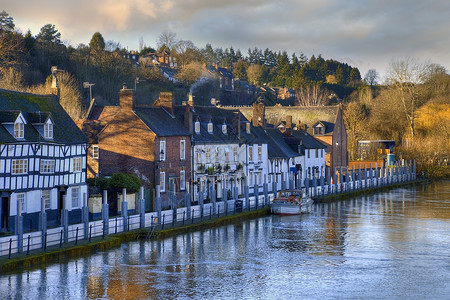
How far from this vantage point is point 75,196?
133ft

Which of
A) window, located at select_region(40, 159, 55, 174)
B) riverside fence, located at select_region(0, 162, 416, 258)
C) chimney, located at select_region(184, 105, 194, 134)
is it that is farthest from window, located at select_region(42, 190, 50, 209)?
chimney, located at select_region(184, 105, 194, 134)

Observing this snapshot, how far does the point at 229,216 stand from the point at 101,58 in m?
61.9

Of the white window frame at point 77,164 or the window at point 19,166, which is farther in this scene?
the white window frame at point 77,164

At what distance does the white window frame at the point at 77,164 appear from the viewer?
134 feet

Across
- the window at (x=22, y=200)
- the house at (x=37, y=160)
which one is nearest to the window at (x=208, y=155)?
the house at (x=37, y=160)

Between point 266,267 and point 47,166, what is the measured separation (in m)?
15.0

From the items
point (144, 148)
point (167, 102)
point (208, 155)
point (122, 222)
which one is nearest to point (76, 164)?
point (122, 222)

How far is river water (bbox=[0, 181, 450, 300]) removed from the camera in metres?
25.0

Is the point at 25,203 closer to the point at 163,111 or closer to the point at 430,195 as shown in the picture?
the point at 163,111

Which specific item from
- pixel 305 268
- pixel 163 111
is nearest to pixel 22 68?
pixel 163 111

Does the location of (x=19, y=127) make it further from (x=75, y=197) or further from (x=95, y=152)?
(x=95, y=152)

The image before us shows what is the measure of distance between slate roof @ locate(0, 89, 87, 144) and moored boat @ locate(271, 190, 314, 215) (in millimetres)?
16378

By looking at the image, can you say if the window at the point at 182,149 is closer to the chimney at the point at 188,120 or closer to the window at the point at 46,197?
the chimney at the point at 188,120

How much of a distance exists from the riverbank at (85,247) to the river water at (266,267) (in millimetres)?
535
